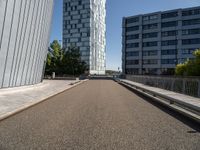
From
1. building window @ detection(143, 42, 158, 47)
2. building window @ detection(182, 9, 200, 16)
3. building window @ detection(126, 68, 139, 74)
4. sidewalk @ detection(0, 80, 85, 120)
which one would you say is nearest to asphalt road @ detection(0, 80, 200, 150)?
sidewalk @ detection(0, 80, 85, 120)

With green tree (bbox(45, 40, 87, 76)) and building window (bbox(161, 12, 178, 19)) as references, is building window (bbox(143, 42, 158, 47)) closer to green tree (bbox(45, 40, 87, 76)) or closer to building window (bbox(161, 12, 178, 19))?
building window (bbox(161, 12, 178, 19))

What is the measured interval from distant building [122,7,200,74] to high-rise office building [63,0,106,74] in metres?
30.1

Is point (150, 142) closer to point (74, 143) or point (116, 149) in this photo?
point (116, 149)

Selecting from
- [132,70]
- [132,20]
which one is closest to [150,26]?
[132,20]

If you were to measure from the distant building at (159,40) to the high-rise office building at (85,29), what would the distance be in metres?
30.1

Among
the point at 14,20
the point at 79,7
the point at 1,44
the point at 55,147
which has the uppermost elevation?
the point at 79,7

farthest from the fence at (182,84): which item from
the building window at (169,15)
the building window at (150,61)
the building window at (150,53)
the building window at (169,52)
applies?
the building window at (169,15)

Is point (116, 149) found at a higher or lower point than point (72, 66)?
lower

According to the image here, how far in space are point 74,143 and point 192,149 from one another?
8.37ft

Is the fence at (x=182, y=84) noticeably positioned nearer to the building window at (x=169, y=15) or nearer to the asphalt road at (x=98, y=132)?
the asphalt road at (x=98, y=132)

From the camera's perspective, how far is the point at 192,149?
5.05 m

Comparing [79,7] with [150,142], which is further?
[79,7]

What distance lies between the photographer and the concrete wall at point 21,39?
16766 millimetres

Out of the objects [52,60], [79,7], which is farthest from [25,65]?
[79,7]
